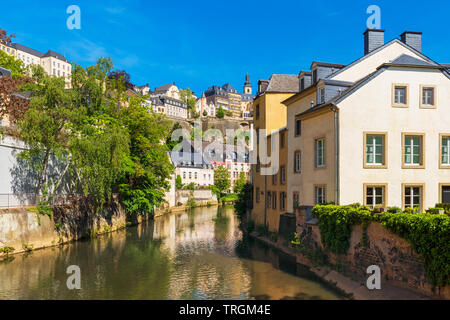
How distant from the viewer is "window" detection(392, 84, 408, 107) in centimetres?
2039

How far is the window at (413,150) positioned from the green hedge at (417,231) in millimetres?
4653

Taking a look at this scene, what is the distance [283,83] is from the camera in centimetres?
3291

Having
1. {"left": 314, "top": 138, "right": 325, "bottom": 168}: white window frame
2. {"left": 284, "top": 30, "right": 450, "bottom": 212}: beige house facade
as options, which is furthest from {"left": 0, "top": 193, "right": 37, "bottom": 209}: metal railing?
{"left": 284, "top": 30, "right": 450, "bottom": 212}: beige house facade

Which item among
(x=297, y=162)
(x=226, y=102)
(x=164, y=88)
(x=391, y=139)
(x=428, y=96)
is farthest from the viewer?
(x=226, y=102)

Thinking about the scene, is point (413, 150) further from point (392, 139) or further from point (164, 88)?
point (164, 88)

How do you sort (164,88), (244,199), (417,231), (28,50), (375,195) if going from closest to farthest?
(417,231)
(375,195)
(244,199)
(28,50)
(164,88)

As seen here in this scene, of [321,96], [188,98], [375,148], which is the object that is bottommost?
[375,148]

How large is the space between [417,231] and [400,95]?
9983mm

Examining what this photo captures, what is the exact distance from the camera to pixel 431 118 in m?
20.4

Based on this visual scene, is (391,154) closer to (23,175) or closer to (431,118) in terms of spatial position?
→ (431,118)

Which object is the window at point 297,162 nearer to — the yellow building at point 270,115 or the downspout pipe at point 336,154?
the yellow building at point 270,115

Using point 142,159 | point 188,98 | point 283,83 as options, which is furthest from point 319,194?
point 188,98

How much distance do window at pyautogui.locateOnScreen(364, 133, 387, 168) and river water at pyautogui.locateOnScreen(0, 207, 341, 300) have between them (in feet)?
22.6
